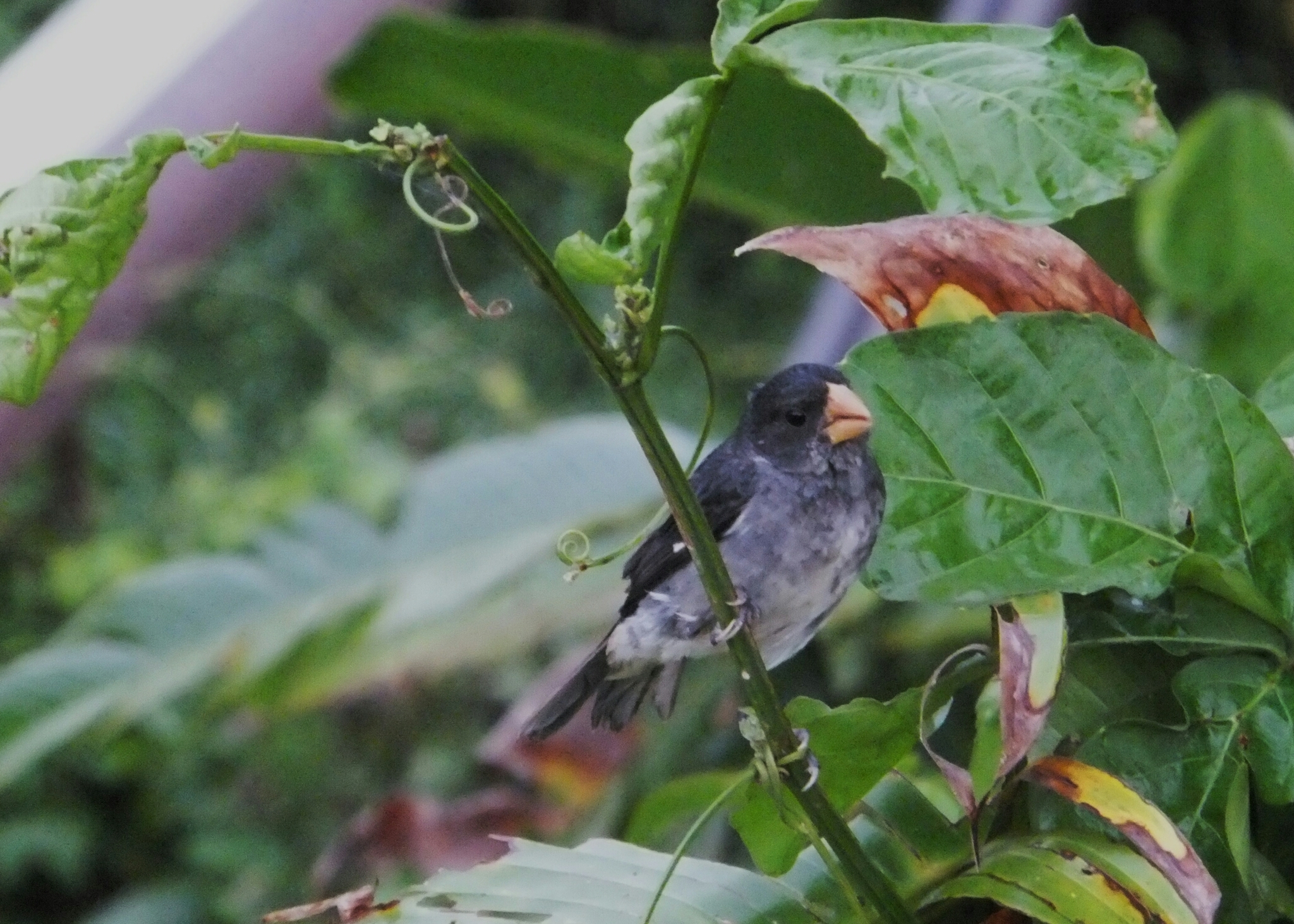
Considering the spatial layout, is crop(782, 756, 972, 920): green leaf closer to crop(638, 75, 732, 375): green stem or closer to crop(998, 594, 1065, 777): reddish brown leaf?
crop(998, 594, 1065, 777): reddish brown leaf

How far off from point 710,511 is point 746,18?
15.7 inches

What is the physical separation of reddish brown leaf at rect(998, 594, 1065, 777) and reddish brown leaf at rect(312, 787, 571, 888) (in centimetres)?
89

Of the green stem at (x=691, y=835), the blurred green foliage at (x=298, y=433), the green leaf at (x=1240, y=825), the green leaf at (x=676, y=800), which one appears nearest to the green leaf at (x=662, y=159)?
A: the green stem at (x=691, y=835)

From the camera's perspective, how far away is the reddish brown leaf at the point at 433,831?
1465mm

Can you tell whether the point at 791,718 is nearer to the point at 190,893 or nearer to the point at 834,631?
the point at 834,631

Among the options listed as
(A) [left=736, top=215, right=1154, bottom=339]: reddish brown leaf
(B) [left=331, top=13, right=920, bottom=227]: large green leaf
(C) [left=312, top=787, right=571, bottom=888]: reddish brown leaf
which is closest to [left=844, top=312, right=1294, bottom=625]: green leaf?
(A) [left=736, top=215, right=1154, bottom=339]: reddish brown leaf

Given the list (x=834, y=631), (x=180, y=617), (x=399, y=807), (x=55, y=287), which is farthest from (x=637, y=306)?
(x=180, y=617)

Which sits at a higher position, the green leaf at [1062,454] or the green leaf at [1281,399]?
the green leaf at [1062,454]

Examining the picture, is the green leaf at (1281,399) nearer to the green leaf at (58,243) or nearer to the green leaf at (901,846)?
the green leaf at (901,846)

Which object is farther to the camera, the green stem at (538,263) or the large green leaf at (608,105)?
the large green leaf at (608,105)

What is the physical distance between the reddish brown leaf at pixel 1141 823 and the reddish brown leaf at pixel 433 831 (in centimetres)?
88

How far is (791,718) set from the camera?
61cm

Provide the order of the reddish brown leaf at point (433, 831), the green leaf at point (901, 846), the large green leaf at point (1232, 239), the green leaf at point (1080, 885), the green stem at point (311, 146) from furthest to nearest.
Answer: the large green leaf at point (1232, 239) < the reddish brown leaf at point (433, 831) < the green leaf at point (901, 846) < the green leaf at point (1080, 885) < the green stem at point (311, 146)

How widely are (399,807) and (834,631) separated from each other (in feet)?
1.80
